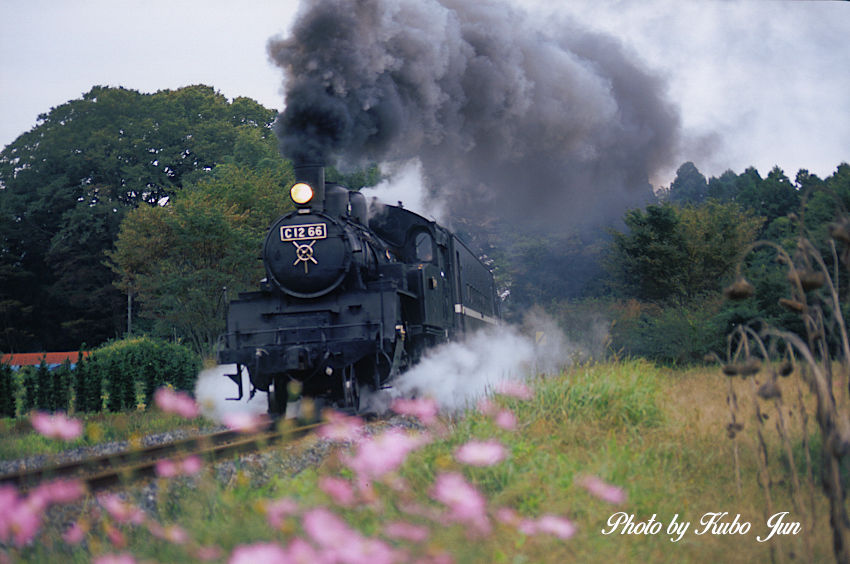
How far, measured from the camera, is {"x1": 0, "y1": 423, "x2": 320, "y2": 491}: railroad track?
5168mm

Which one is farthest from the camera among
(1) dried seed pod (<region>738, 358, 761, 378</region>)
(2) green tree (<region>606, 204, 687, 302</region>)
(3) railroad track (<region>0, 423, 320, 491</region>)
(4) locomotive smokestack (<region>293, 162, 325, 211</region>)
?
(2) green tree (<region>606, 204, 687, 302</region>)

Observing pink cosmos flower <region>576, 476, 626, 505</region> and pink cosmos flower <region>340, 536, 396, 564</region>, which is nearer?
pink cosmos flower <region>340, 536, 396, 564</region>

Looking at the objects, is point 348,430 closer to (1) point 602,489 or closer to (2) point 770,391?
(1) point 602,489

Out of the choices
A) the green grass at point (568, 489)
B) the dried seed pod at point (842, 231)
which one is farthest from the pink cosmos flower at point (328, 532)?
the dried seed pod at point (842, 231)

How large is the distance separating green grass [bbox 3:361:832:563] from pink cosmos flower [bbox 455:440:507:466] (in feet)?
0.28

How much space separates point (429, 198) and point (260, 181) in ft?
Result: 20.3

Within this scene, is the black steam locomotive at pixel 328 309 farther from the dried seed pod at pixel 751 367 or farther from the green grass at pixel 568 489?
the dried seed pod at pixel 751 367

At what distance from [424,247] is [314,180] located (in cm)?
233

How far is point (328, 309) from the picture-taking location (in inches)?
383

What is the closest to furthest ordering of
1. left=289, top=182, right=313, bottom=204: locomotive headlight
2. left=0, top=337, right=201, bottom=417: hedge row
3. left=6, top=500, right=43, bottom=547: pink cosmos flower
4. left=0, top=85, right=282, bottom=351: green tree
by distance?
left=6, top=500, right=43, bottom=547: pink cosmos flower → left=289, top=182, right=313, bottom=204: locomotive headlight → left=0, top=337, right=201, bottom=417: hedge row → left=0, top=85, right=282, bottom=351: green tree

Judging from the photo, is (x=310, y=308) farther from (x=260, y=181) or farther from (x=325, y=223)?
(x=260, y=181)

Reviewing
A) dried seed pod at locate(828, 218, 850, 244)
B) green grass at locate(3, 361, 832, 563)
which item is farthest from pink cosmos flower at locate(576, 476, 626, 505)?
dried seed pod at locate(828, 218, 850, 244)

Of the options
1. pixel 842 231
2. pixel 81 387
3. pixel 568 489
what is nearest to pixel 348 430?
pixel 568 489

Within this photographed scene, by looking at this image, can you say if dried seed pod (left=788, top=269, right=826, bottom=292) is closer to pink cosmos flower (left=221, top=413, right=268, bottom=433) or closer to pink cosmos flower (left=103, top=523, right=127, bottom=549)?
pink cosmos flower (left=221, top=413, right=268, bottom=433)
